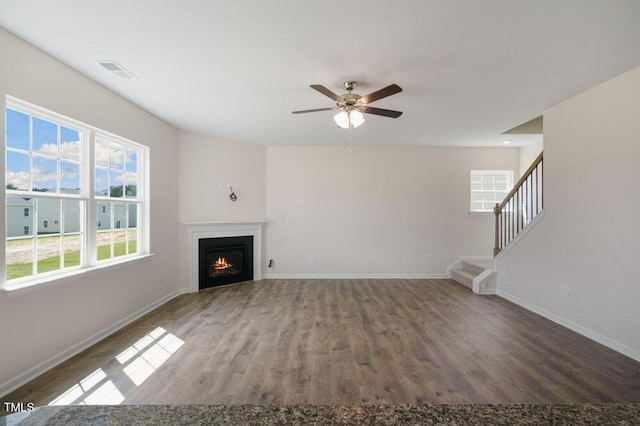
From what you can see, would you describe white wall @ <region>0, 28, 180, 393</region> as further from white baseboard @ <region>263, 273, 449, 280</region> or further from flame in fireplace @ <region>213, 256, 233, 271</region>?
white baseboard @ <region>263, 273, 449, 280</region>

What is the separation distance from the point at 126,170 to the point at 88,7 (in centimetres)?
216

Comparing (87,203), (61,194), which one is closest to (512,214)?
(87,203)

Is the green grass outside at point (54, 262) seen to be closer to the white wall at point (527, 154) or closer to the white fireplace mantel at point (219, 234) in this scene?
the white fireplace mantel at point (219, 234)

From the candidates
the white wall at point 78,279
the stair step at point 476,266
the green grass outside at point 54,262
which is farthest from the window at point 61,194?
the stair step at point 476,266

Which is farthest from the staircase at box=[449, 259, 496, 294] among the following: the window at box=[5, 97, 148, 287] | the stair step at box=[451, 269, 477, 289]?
the window at box=[5, 97, 148, 287]

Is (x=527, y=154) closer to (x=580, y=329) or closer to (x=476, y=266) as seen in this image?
(x=476, y=266)

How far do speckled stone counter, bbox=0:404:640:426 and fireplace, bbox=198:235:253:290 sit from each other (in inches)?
180

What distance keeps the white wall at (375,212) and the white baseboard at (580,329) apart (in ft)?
5.85

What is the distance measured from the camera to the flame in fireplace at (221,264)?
5.27 meters

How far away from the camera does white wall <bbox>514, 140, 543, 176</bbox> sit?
537 cm

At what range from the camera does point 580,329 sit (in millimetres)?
3203

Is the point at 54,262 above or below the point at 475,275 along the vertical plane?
above

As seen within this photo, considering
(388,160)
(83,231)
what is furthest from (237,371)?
(388,160)

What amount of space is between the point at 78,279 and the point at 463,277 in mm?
5587
